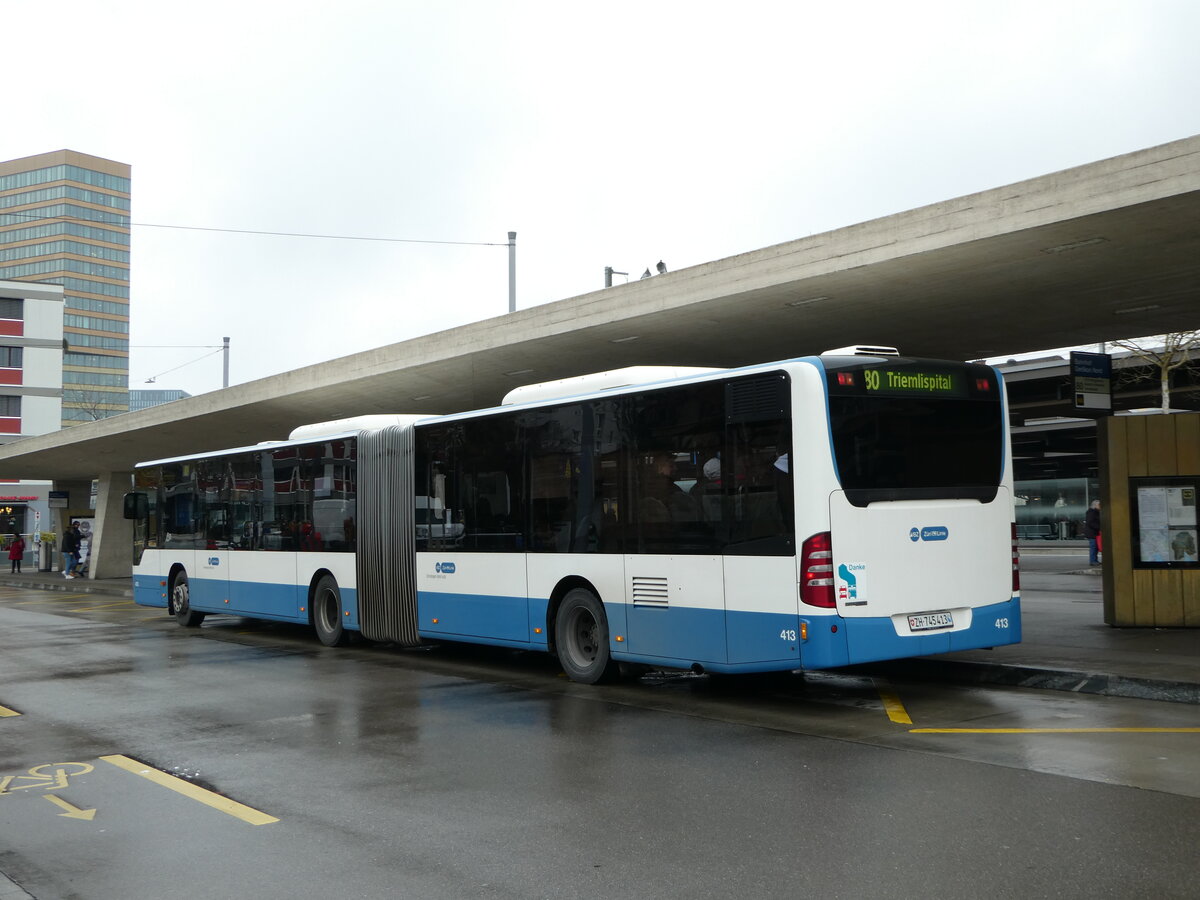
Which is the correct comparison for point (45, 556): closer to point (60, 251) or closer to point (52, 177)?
point (60, 251)

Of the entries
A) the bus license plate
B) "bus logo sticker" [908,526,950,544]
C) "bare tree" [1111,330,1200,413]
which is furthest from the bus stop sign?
"bare tree" [1111,330,1200,413]

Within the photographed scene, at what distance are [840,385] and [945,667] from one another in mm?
3691

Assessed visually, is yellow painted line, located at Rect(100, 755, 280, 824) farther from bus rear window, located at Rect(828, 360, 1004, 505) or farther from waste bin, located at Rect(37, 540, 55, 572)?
waste bin, located at Rect(37, 540, 55, 572)

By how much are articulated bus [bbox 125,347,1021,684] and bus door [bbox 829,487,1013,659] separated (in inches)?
0.7

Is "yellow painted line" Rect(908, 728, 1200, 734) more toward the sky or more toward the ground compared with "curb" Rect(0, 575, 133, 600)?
more toward the sky

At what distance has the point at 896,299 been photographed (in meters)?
14.5

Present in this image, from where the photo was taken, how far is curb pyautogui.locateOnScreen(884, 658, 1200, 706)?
9922 mm

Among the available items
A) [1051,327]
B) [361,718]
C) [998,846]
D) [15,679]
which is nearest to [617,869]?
[998,846]

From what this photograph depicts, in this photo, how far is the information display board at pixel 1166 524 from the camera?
47.6 feet

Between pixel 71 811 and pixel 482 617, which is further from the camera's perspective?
pixel 482 617

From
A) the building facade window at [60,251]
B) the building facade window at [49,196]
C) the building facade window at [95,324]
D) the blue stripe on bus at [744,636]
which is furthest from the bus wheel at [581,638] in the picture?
the building facade window at [49,196]

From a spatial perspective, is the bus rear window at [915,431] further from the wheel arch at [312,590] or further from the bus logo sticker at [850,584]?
the wheel arch at [312,590]

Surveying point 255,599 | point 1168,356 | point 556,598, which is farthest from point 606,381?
point 1168,356

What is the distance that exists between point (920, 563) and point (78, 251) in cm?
16288
